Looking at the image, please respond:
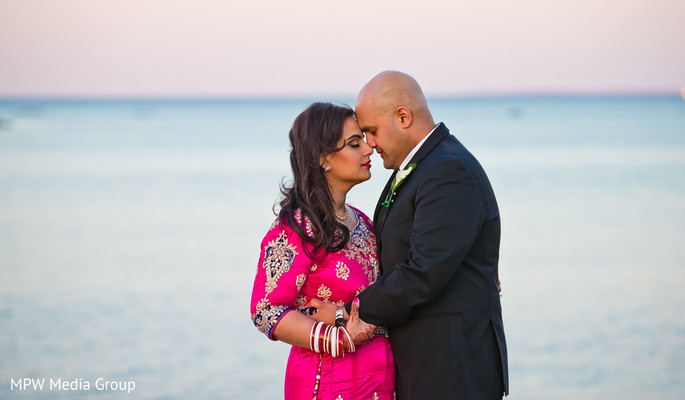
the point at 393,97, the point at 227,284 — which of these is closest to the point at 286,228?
the point at 393,97

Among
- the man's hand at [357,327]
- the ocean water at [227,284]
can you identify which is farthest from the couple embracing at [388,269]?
the ocean water at [227,284]

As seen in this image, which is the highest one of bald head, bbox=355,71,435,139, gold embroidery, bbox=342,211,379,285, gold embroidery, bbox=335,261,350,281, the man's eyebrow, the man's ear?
bald head, bbox=355,71,435,139

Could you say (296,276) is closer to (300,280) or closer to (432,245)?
(300,280)

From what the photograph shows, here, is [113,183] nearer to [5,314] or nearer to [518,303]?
[5,314]

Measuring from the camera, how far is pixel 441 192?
2.93 meters

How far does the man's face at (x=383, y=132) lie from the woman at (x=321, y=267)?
0.16 ft

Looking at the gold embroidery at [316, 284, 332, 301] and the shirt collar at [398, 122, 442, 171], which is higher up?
the shirt collar at [398, 122, 442, 171]

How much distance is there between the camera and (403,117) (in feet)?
10.7

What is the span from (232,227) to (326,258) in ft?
30.1

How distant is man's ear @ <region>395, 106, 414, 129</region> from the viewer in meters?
3.25

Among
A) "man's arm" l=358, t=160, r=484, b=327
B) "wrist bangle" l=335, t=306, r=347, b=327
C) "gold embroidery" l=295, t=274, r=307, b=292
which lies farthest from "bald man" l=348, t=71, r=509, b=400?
"gold embroidery" l=295, t=274, r=307, b=292

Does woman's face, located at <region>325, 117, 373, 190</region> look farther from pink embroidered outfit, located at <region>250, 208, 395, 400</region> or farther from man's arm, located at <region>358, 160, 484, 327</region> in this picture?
man's arm, located at <region>358, 160, 484, 327</region>

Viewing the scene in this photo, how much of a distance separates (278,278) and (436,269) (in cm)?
63

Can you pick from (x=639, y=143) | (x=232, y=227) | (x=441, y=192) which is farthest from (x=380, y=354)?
(x=639, y=143)
